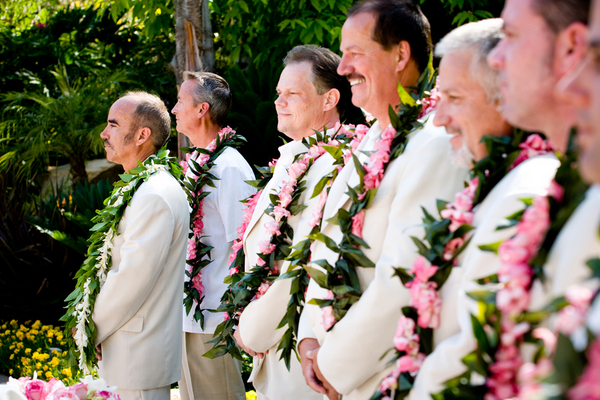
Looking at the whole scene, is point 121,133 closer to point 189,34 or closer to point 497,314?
point 189,34

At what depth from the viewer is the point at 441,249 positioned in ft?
6.03

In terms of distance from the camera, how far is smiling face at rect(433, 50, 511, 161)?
1.87 meters

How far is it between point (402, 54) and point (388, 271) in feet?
3.08

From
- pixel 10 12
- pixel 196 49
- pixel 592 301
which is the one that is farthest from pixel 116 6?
pixel 10 12

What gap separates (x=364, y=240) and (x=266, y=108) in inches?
179

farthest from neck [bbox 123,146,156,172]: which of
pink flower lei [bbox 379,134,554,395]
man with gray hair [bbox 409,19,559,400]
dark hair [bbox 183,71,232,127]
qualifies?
pink flower lei [bbox 379,134,554,395]

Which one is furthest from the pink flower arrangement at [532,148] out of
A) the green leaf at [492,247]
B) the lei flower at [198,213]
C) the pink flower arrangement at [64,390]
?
the lei flower at [198,213]

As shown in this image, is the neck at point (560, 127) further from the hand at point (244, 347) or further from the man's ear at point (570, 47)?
→ the hand at point (244, 347)

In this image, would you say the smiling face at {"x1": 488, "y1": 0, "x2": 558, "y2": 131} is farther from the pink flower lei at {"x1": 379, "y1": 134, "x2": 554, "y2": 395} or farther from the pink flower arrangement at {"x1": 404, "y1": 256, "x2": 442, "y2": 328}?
the pink flower arrangement at {"x1": 404, "y1": 256, "x2": 442, "y2": 328}

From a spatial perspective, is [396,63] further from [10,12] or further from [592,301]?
[10,12]

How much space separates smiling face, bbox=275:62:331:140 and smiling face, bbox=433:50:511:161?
1.35 meters

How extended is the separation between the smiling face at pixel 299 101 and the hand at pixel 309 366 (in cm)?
125

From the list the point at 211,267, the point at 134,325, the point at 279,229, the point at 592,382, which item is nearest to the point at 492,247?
the point at 592,382

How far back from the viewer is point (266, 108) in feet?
21.6
